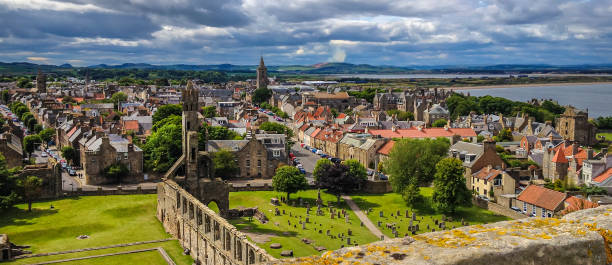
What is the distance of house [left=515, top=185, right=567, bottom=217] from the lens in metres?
44.9

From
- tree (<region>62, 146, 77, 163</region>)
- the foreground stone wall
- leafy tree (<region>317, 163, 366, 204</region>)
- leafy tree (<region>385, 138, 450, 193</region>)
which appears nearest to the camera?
the foreground stone wall

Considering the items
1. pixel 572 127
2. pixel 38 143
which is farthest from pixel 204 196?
pixel 572 127

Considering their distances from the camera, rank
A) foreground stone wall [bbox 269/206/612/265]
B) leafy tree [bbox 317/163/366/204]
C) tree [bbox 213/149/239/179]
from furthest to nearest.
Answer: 1. tree [bbox 213/149/239/179]
2. leafy tree [bbox 317/163/366/204]
3. foreground stone wall [bbox 269/206/612/265]

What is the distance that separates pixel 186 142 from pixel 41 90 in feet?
487

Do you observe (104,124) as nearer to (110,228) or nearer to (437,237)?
(110,228)

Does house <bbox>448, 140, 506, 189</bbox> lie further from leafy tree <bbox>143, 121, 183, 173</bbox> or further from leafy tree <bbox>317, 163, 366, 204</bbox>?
leafy tree <bbox>143, 121, 183, 173</bbox>

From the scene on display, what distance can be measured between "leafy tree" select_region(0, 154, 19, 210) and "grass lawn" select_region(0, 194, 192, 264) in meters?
1.12

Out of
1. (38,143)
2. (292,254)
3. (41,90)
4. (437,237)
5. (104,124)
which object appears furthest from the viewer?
(41,90)

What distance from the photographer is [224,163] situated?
6241 cm

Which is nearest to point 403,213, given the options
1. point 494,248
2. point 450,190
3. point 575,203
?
point 450,190

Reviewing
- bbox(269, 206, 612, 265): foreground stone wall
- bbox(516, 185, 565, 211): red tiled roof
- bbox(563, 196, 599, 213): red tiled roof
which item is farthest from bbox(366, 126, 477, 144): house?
bbox(269, 206, 612, 265): foreground stone wall

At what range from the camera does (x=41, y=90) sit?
17125 centimetres

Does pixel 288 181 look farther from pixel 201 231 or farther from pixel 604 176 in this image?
pixel 604 176

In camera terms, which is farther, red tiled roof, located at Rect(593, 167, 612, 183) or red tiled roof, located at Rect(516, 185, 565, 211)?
red tiled roof, located at Rect(593, 167, 612, 183)
